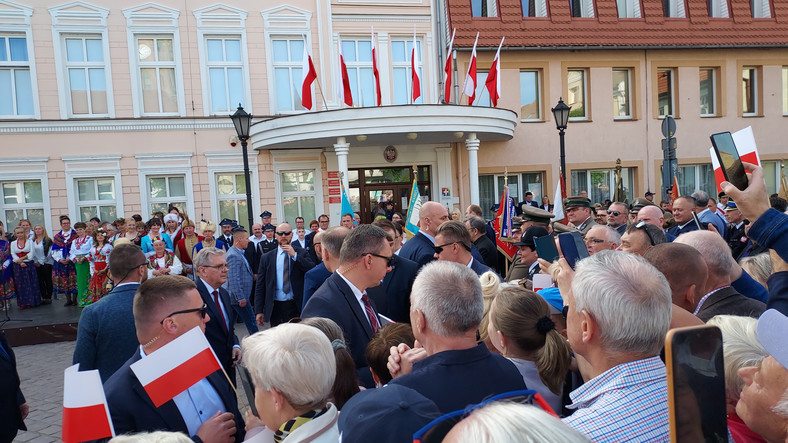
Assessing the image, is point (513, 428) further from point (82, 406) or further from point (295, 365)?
point (82, 406)

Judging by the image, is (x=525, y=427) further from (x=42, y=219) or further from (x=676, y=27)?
(x=676, y=27)

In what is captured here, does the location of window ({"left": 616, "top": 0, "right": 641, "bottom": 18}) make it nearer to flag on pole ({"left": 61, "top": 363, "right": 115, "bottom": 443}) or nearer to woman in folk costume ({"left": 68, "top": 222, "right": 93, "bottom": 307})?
Result: woman in folk costume ({"left": 68, "top": 222, "right": 93, "bottom": 307})

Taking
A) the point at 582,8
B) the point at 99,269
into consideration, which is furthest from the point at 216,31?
the point at 582,8

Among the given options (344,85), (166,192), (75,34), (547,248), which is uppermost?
(75,34)

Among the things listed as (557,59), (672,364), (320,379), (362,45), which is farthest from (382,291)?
(557,59)

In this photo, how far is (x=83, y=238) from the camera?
448 inches

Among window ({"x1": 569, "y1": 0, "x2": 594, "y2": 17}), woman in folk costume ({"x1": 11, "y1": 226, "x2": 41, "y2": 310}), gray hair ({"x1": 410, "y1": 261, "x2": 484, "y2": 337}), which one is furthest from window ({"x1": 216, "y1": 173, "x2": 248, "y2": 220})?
gray hair ({"x1": 410, "y1": 261, "x2": 484, "y2": 337})

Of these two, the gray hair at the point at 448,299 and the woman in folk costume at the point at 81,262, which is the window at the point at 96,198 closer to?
the woman in folk costume at the point at 81,262

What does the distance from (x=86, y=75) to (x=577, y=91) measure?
A: 1661 cm

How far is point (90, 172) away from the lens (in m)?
15.1

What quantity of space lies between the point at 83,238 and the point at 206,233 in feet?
14.0

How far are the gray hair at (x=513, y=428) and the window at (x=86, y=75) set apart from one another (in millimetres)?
17465

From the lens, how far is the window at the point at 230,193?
16156 millimetres

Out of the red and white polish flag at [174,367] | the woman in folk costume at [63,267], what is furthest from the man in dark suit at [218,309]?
the woman in folk costume at [63,267]
